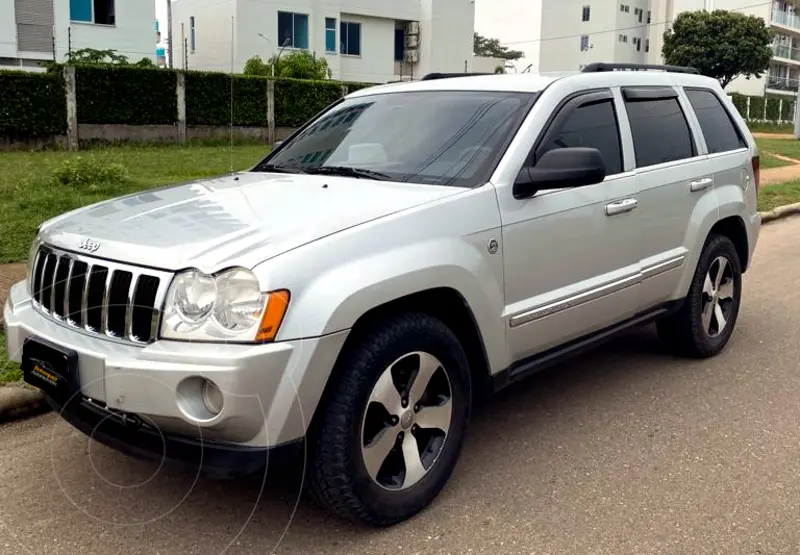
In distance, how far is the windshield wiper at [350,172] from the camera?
397cm

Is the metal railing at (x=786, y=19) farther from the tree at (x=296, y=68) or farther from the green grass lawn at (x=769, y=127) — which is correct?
the tree at (x=296, y=68)

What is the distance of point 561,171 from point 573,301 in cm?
70

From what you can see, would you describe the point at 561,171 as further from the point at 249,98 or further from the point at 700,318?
the point at 249,98

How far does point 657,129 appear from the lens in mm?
4918

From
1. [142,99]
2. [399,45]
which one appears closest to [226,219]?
[142,99]

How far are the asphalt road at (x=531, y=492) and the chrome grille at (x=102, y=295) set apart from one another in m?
0.83

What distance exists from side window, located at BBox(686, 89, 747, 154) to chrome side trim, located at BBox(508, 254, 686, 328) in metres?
0.96

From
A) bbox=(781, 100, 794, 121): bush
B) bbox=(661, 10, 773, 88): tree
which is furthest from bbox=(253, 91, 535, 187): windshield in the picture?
bbox=(781, 100, 794, 121): bush

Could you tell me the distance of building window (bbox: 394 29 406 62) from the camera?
4266 centimetres

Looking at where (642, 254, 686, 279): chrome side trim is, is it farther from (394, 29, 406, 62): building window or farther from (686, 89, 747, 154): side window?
(394, 29, 406, 62): building window

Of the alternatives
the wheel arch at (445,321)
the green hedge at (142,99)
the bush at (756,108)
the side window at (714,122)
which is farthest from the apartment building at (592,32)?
the wheel arch at (445,321)

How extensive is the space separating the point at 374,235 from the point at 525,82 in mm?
1614

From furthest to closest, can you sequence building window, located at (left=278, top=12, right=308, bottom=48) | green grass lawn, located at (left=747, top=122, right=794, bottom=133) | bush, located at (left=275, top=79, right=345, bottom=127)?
green grass lawn, located at (left=747, top=122, right=794, bottom=133), building window, located at (left=278, top=12, right=308, bottom=48), bush, located at (left=275, top=79, right=345, bottom=127)

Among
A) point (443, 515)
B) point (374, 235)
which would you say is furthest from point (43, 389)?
point (443, 515)
